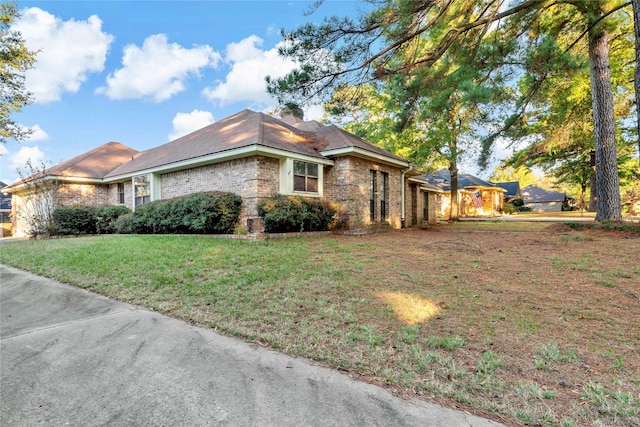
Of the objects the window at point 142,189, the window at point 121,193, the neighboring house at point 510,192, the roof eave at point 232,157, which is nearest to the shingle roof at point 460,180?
the neighboring house at point 510,192

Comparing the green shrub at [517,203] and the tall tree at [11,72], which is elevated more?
the tall tree at [11,72]

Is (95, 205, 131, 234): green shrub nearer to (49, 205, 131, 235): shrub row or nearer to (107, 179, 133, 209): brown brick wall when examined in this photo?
(49, 205, 131, 235): shrub row

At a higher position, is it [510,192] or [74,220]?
[510,192]

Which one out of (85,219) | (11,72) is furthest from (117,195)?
(11,72)

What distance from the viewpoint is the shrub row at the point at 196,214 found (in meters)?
9.96

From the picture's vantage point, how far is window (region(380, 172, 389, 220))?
1386cm

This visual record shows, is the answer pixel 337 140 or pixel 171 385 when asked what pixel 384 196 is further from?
pixel 171 385

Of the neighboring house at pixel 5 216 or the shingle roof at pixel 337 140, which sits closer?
the shingle roof at pixel 337 140

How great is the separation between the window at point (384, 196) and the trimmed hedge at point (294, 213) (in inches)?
133

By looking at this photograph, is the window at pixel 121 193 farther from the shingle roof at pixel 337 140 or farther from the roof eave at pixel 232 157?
the shingle roof at pixel 337 140

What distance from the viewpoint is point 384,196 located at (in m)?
14.1

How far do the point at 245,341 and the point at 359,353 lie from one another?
1149 mm

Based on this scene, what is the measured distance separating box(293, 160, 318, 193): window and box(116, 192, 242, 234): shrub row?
222 centimetres

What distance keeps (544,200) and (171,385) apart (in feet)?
174
